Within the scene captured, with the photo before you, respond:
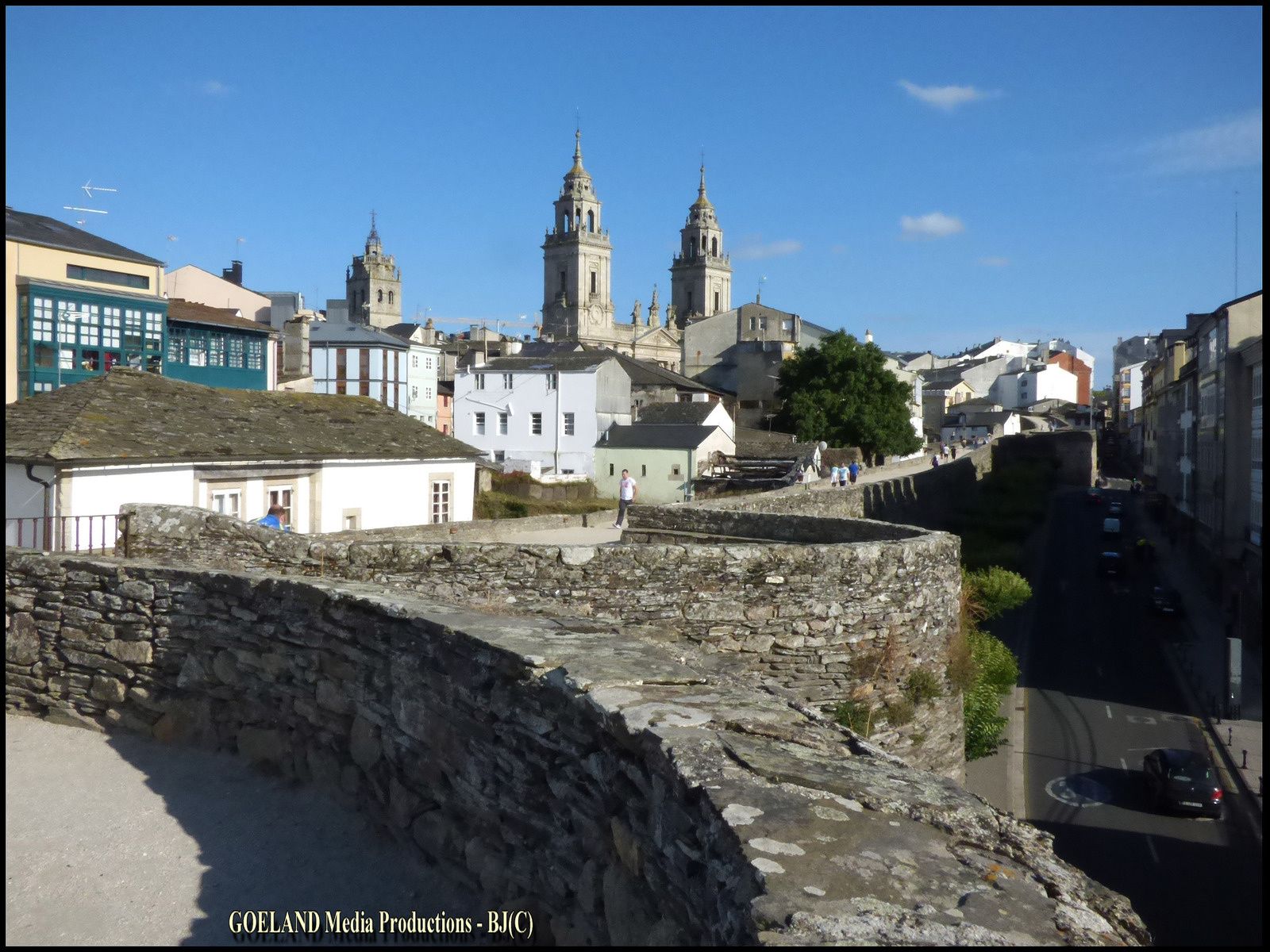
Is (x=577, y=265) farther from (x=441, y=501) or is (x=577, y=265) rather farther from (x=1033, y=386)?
(x=441, y=501)

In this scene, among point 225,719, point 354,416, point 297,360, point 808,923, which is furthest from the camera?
point 297,360

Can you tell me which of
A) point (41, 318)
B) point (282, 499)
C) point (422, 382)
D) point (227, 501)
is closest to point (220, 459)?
point (227, 501)

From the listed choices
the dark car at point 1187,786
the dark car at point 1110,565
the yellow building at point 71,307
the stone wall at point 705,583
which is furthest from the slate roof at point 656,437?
the stone wall at point 705,583

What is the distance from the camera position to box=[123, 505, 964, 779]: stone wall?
815cm

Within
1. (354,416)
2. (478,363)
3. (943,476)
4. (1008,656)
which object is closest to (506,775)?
(1008,656)

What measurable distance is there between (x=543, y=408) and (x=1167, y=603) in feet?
98.7

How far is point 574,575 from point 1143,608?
39.4 meters

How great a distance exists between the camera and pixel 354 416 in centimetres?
2228

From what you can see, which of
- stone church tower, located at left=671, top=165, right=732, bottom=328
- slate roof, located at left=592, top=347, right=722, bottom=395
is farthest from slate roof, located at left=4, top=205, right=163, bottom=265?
stone church tower, located at left=671, top=165, right=732, bottom=328

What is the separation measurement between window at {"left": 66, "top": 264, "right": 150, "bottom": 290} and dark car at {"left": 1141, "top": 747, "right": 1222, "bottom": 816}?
100ft

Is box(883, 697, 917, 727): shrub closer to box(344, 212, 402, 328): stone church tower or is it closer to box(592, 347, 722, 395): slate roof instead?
box(592, 347, 722, 395): slate roof

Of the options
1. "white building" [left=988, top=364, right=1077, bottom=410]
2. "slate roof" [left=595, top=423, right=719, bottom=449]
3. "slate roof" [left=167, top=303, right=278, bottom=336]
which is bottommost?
"slate roof" [left=595, top=423, right=719, bottom=449]

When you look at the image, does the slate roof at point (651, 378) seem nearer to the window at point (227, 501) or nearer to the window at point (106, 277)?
the window at point (106, 277)

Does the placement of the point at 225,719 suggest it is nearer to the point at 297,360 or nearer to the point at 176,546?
the point at 176,546
